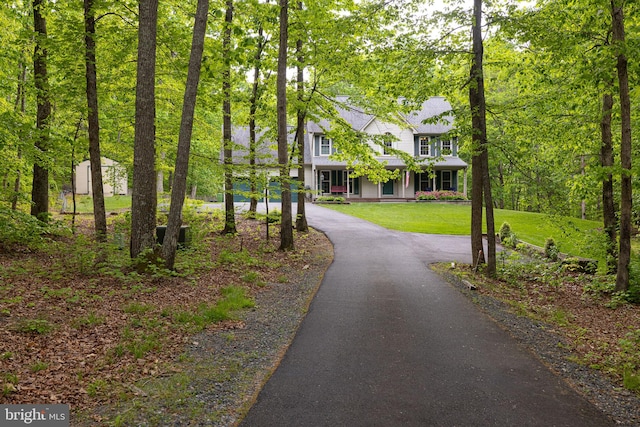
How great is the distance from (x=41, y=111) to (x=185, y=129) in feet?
20.0

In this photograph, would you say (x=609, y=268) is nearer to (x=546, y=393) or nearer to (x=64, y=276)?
(x=546, y=393)

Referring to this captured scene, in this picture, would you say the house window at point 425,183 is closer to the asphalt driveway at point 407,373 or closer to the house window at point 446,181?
the house window at point 446,181

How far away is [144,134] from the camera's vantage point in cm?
866

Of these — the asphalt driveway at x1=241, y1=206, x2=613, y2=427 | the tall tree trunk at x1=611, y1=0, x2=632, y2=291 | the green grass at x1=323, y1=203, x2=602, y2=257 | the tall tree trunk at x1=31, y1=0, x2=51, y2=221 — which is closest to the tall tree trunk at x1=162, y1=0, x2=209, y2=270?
the asphalt driveway at x1=241, y1=206, x2=613, y2=427

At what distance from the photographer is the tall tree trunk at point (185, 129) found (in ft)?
29.0

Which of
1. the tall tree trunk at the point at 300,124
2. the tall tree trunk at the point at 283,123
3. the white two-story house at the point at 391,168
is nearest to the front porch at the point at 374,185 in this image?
the white two-story house at the point at 391,168

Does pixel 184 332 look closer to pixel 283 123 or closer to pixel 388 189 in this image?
pixel 283 123

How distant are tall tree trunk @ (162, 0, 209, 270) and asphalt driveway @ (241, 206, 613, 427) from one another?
348 cm

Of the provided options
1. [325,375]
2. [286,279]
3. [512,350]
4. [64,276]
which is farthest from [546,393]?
[64,276]

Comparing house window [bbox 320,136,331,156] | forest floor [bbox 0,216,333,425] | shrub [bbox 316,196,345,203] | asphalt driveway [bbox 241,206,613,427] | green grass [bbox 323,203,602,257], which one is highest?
house window [bbox 320,136,331,156]

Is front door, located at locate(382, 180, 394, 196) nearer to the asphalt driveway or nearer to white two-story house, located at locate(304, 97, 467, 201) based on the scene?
white two-story house, located at locate(304, 97, 467, 201)

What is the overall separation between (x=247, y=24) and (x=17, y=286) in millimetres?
10710

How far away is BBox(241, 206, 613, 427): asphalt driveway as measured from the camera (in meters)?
4.12

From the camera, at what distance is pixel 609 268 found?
1191 cm
